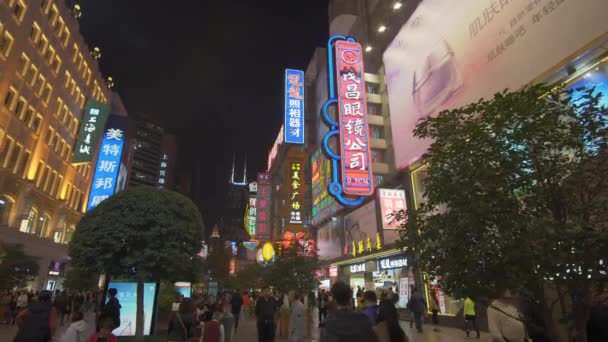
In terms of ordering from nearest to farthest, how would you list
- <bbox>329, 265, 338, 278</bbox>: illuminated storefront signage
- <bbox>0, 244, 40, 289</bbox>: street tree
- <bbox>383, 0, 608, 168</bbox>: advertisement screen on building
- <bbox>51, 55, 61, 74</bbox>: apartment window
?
<bbox>383, 0, 608, 168</bbox>: advertisement screen on building, <bbox>0, 244, 40, 289</bbox>: street tree, <bbox>329, 265, 338, 278</bbox>: illuminated storefront signage, <bbox>51, 55, 61, 74</bbox>: apartment window

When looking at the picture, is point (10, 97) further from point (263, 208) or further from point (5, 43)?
point (263, 208)

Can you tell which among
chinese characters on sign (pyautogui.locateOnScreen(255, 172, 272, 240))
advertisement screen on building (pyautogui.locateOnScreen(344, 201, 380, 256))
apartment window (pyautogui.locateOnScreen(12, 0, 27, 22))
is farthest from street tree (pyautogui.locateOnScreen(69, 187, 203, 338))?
chinese characters on sign (pyautogui.locateOnScreen(255, 172, 272, 240))

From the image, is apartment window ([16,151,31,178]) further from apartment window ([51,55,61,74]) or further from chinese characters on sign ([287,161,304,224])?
chinese characters on sign ([287,161,304,224])

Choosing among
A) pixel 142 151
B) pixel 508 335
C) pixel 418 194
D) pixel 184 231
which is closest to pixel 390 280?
pixel 418 194

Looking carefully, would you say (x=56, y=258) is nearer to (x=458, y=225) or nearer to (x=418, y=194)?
(x=418, y=194)

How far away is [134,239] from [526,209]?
10438 mm

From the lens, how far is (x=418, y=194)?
68.4 ft

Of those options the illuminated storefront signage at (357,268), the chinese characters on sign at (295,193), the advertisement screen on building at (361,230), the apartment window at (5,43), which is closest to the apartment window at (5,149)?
the apartment window at (5,43)

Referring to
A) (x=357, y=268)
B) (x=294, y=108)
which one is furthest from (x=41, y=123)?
(x=357, y=268)

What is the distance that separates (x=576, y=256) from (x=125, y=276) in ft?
38.2

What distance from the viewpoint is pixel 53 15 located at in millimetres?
34312

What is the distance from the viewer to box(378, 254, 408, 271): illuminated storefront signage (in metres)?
22.1

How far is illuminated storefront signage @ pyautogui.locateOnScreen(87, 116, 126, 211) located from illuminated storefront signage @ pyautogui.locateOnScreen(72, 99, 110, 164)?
94.6 inches

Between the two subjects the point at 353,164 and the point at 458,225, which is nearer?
the point at 458,225
